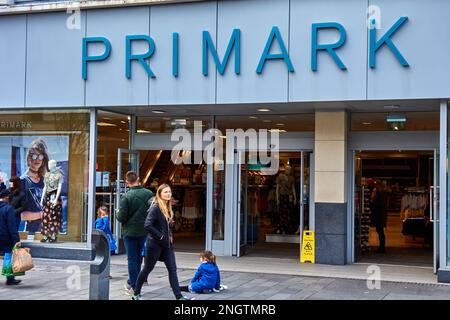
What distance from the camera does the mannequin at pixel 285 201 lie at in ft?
56.0

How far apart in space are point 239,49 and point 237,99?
93 cm

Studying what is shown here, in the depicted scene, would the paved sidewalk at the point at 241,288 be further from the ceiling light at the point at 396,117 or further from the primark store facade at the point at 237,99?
the ceiling light at the point at 396,117

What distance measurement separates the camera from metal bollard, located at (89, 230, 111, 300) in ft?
25.3

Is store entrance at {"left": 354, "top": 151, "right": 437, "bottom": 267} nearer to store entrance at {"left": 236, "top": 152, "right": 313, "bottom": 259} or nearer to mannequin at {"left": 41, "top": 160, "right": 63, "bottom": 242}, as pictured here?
store entrance at {"left": 236, "top": 152, "right": 313, "bottom": 259}

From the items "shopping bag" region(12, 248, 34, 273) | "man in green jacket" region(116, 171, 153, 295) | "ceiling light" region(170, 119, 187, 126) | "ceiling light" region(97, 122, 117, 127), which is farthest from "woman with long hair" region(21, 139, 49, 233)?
"man in green jacket" region(116, 171, 153, 295)

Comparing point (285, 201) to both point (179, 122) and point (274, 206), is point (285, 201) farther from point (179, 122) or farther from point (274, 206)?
point (179, 122)

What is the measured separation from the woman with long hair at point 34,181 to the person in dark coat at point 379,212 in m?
7.62

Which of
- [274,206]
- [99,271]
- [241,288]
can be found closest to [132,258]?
[99,271]

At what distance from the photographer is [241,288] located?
10.0 m

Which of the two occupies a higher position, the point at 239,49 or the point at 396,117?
the point at 239,49

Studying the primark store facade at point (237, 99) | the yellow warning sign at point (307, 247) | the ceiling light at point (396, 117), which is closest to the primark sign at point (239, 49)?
the primark store facade at point (237, 99)

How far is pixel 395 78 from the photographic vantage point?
36.3 feet

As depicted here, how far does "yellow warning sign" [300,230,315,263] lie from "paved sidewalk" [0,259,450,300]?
1778mm

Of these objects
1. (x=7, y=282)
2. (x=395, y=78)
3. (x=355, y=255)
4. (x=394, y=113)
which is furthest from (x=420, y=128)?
(x=7, y=282)
